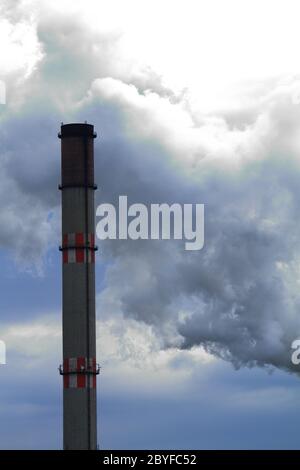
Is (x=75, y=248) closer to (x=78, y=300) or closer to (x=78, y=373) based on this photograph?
(x=78, y=300)

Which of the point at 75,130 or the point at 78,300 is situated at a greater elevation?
the point at 75,130

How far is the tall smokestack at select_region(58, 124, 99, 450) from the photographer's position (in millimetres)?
121000

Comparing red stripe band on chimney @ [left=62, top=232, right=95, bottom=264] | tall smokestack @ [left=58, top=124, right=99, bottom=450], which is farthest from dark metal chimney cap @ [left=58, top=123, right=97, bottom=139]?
red stripe band on chimney @ [left=62, top=232, right=95, bottom=264]

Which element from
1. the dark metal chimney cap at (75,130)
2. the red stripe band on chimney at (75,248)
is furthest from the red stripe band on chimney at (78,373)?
the dark metal chimney cap at (75,130)

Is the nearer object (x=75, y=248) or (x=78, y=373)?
(x=78, y=373)

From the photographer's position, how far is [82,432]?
121188mm

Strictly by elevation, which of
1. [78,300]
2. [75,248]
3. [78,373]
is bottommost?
[78,373]

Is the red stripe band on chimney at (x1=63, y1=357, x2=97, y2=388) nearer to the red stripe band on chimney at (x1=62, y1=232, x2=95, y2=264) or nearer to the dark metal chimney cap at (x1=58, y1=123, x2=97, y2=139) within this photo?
the red stripe band on chimney at (x1=62, y1=232, x2=95, y2=264)

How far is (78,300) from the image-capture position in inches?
4793

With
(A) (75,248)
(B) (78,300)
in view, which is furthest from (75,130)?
(B) (78,300)

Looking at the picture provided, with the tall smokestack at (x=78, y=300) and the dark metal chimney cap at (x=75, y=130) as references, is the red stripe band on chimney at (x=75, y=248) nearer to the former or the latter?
the tall smokestack at (x=78, y=300)
